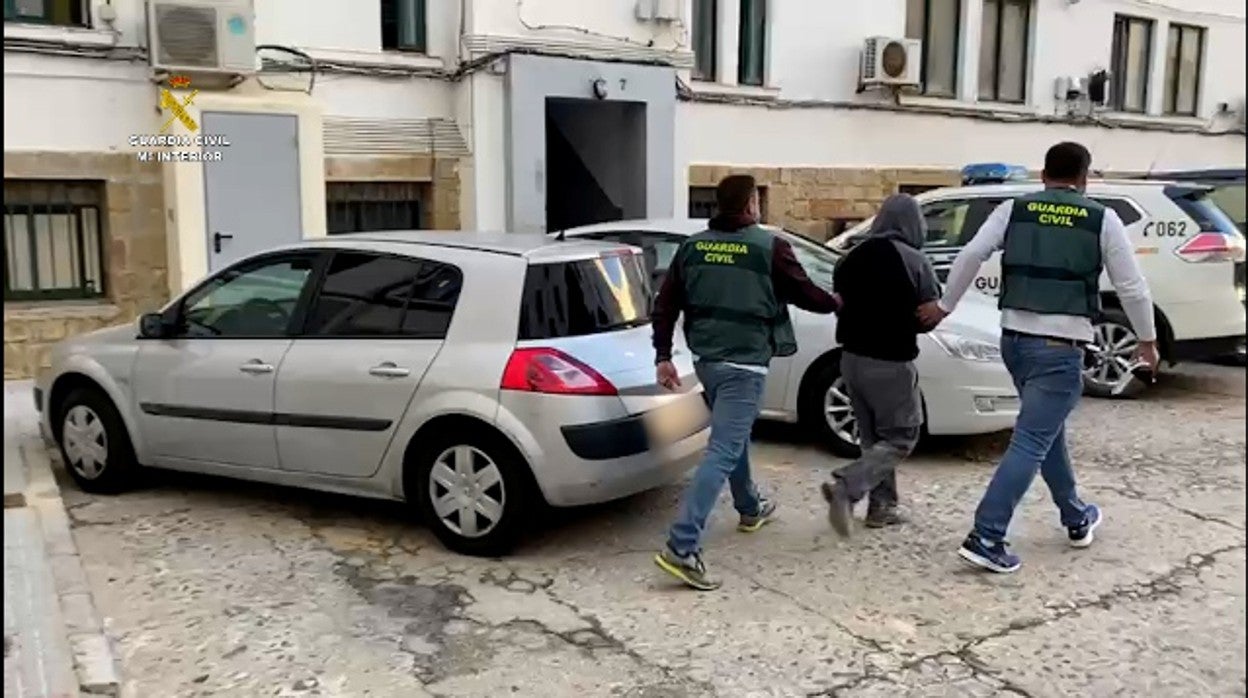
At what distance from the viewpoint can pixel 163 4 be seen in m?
8.55

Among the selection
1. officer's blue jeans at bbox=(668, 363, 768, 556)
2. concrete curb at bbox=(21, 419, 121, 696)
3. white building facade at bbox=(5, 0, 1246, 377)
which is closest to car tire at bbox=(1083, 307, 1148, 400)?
white building facade at bbox=(5, 0, 1246, 377)

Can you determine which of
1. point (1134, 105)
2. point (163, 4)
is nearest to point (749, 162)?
point (163, 4)

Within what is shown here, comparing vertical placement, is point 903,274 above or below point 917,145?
below

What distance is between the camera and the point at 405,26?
10344 mm

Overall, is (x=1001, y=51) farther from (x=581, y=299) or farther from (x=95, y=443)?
(x=95, y=443)

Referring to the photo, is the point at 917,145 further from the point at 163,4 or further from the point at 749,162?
the point at 163,4

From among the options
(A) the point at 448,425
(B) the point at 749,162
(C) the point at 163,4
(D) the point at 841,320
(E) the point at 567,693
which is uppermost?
(C) the point at 163,4

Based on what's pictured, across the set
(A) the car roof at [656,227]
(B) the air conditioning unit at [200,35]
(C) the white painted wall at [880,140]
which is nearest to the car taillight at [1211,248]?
(A) the car roof at [656,227]

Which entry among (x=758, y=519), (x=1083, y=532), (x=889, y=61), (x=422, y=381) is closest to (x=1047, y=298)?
(x=1083, y=532)

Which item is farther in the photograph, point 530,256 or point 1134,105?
point 1134,105

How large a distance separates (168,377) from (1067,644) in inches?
173

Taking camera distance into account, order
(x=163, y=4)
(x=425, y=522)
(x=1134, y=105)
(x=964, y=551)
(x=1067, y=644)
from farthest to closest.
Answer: (x=1134, y=105) < (x=163, y=4) < (x=425, y=522) < (x=964, y=551) < (x=1067, y=644)

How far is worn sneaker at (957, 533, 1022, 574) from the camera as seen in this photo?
4707 mm

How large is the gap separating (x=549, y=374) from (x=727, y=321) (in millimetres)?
807
